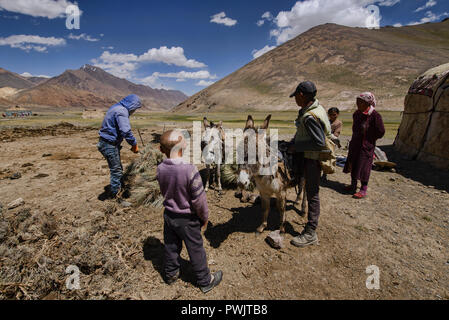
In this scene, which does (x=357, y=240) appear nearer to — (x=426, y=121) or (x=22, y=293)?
(x=22, y=293)

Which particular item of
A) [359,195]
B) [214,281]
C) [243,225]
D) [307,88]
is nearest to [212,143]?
[243,225]

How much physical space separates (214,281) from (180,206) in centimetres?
143

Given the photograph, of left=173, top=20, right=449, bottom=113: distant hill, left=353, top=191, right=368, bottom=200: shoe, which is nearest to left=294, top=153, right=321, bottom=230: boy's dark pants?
left=353, top=191, right=368, bottom=200: shoe

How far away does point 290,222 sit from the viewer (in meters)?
4.95

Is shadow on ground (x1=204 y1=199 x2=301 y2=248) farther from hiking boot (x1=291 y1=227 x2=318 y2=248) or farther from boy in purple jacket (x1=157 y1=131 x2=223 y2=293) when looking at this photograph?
boy in purple jacket (x1=157 y1=131 x2=223 y2=293)

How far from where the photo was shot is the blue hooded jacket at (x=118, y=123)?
4715 mm

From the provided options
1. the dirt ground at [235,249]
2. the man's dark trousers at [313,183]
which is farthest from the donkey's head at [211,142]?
the man's dark trousers at [313,183]

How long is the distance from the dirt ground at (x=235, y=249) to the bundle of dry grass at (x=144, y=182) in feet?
1.02

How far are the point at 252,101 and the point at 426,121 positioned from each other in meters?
85.1

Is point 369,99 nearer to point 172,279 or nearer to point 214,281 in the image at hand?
point 214,281

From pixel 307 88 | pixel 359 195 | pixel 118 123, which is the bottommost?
pixel 359 195

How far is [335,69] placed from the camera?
9288 cm

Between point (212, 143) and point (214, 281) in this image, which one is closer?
point (214, 281)

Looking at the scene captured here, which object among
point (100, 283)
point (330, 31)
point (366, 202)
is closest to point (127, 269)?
point (100, 283)
